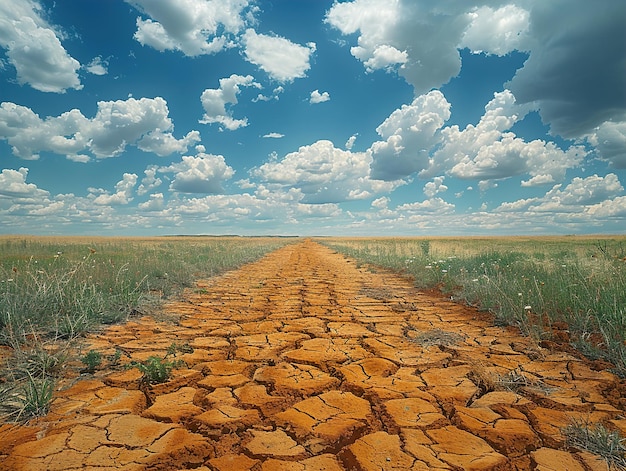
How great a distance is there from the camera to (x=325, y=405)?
89.1 inches

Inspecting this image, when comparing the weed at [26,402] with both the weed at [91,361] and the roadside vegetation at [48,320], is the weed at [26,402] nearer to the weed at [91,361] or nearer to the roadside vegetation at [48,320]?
the roadside vegetation at [48,320]

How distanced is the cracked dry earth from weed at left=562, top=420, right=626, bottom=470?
1.9 inches

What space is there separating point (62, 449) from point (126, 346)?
1690 millimetres

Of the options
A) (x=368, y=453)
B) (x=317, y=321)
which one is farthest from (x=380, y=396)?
(x=317, y=321)

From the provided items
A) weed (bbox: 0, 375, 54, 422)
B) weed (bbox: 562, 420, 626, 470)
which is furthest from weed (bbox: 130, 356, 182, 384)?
weed (bbox: 562, 420, 626, 470)

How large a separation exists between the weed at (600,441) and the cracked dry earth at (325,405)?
5cm

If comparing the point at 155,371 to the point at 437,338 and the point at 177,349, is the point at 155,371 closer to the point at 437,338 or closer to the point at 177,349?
the point at 177,349

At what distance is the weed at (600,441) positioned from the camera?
5.55 feet

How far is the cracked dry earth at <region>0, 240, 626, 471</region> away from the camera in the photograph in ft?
5.68

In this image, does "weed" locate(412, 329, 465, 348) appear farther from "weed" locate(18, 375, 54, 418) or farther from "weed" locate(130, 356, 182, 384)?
"weed" locate(18, 375, 54, 418)

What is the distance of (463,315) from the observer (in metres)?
4.91

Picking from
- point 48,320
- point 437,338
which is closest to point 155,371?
point 48,320

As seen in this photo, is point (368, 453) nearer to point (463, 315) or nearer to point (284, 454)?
point (284, 454)

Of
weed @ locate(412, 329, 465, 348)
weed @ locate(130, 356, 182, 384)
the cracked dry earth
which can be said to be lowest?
weed @ locate(412, 329, 465, 348)
